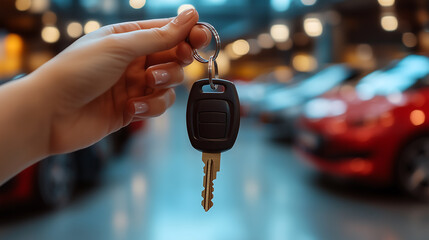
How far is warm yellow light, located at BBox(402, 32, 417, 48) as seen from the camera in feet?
48.8

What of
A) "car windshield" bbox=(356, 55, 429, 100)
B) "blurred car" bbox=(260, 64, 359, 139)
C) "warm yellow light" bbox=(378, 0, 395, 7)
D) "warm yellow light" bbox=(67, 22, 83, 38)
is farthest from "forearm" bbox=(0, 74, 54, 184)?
"warm yellow light" bbox=(378, 0, 395, 7)

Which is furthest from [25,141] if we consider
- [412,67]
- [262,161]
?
[262,161]

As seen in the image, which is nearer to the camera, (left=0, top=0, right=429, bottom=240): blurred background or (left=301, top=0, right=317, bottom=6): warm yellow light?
(left=0, top=0, right=429, bottom=240): blurred background

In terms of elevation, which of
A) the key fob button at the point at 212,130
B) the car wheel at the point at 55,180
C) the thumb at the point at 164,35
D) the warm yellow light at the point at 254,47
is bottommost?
the car wheel at the point at 55,180

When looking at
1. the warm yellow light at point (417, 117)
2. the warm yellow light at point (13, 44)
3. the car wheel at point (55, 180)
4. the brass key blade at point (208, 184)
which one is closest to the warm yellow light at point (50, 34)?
the warm yellow light at point (13, 44)

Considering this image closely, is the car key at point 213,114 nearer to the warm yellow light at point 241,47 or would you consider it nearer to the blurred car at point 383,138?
the blurred car at point 383,138

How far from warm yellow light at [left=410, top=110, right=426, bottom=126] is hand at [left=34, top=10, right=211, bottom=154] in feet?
10.3

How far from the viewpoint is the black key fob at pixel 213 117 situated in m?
0.99

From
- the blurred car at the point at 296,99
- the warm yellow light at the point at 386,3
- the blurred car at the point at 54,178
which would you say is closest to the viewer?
the blurred car at the point at 54,178

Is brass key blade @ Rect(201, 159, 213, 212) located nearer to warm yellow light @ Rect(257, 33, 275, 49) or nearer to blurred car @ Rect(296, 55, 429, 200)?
blurred car @ Rect(296, 55, 429, 200)

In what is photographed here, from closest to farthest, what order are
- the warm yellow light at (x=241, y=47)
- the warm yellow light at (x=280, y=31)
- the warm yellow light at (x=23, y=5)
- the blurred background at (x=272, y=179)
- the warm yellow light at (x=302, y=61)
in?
the blurred background at (x=272, y=179) < the warm yellow light at (x=23, y=5) < the warm yellow light at (x=280, y=31) < the warm yellow light at (x=302, y=61) < the warm yellow light at (x=241, y=47)

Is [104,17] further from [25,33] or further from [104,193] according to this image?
[25,33]

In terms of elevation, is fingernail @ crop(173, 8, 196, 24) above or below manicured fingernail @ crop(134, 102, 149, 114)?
above

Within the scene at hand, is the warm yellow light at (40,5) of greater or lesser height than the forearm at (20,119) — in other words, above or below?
above
